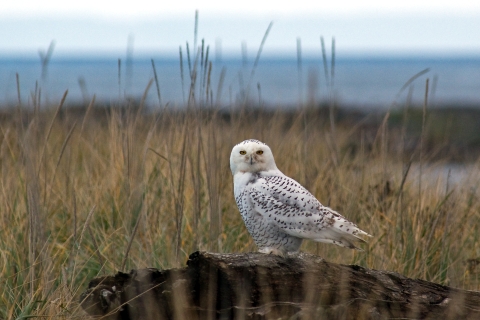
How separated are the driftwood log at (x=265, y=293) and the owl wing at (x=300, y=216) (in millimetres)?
384

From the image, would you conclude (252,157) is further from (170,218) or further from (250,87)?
(170,218)

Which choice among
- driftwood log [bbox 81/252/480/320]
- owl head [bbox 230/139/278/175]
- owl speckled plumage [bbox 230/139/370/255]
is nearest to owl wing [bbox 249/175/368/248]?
owl speckled plumage [bbox 230/139/370/255]

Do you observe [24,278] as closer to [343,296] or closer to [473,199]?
[343,296]

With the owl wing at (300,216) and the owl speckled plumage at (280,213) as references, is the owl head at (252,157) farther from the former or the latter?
the owl wing at (300,216)

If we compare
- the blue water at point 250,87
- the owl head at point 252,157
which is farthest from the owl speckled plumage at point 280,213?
the blue water at point 250,87

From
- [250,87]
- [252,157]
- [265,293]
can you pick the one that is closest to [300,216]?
[252,157]

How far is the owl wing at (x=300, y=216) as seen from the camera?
296 cm

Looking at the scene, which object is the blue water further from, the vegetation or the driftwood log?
the driftwood log

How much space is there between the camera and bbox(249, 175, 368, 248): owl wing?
296 cm

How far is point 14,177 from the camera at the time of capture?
3.83 m

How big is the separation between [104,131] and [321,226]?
3718 millimetres

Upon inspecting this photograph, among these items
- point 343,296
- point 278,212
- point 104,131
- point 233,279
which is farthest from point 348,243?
point 104,131

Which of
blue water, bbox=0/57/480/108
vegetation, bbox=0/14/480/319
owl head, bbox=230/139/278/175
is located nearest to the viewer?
vegetation, bbox=0/14/480/319

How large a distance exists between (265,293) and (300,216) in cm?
55
